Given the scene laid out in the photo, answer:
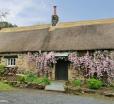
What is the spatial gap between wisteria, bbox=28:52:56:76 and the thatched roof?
645mm

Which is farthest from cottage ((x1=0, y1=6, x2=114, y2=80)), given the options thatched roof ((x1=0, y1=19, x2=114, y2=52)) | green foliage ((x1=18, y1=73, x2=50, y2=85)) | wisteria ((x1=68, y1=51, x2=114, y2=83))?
green foliage ((x1=18, y1=73, x2=50, y2=85))

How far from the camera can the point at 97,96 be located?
19.2 meters

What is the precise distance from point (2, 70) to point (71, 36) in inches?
301

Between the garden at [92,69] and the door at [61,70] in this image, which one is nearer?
the garden at [92,69]

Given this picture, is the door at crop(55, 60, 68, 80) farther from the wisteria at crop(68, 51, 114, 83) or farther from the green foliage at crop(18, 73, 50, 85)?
the green foliage at crop(18, 73, 50, 85)

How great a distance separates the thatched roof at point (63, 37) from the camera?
25.8m

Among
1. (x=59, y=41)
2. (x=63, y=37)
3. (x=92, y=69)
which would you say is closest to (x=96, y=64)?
(x=92, y=69)

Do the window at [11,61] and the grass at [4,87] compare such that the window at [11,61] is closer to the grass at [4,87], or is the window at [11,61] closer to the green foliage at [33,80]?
the green foliage at [33,80]

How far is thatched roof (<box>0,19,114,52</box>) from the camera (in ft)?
84.5

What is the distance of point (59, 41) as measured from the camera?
1092 inches

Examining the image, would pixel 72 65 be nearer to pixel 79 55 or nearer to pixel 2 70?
pixel 79 55

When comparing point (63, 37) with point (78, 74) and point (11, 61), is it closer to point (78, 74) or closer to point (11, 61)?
point (78, 74)

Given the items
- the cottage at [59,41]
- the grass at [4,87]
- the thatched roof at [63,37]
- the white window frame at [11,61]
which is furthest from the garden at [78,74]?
the white window frame at [11,61]

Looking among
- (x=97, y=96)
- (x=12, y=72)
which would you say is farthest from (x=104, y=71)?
(x=12, y=72)
